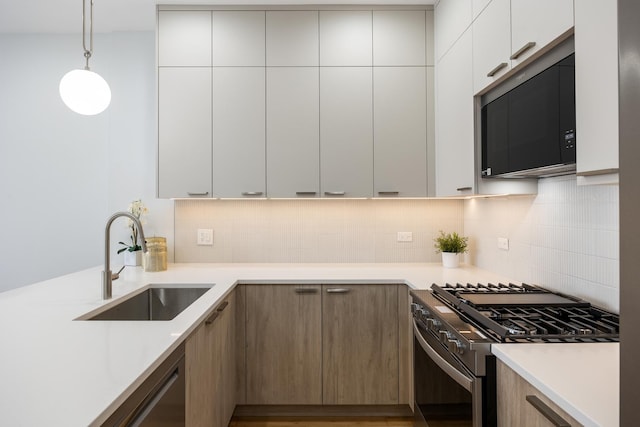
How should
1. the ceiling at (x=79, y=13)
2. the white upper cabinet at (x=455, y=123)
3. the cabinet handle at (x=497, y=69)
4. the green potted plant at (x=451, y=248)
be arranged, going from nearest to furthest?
the cabinet handle at (x=497, y=69) → the white upper cabinet at (x=455, y=123) → the ceiling at (x=79, y=13) → the green potted plant at (x=451, y=248)

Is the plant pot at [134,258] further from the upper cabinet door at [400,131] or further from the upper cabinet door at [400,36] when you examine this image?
the upper cabinet door at [400,36]

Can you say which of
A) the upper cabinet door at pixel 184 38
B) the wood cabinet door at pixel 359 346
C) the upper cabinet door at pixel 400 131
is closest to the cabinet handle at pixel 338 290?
the wood cabinet door at pixel 359 346

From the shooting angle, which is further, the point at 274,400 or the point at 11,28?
the point at 11,28

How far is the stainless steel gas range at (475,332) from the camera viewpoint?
127 centimetres

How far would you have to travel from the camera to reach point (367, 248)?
3.01 metres

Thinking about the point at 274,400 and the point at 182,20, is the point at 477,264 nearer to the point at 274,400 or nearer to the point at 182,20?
the point at 274,400

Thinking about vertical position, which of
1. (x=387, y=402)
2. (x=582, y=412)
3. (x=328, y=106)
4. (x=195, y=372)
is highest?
(x=328, y=106)

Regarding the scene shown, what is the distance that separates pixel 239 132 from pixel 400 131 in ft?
3.59

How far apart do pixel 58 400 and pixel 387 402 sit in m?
1.98

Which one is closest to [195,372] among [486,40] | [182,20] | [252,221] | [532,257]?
[252,221]

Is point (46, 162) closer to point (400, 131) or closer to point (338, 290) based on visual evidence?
point (338, 290)

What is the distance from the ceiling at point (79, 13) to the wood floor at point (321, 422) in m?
2.70

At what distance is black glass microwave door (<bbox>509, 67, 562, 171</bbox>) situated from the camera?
1.38m

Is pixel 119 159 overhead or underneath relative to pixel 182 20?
underneath
